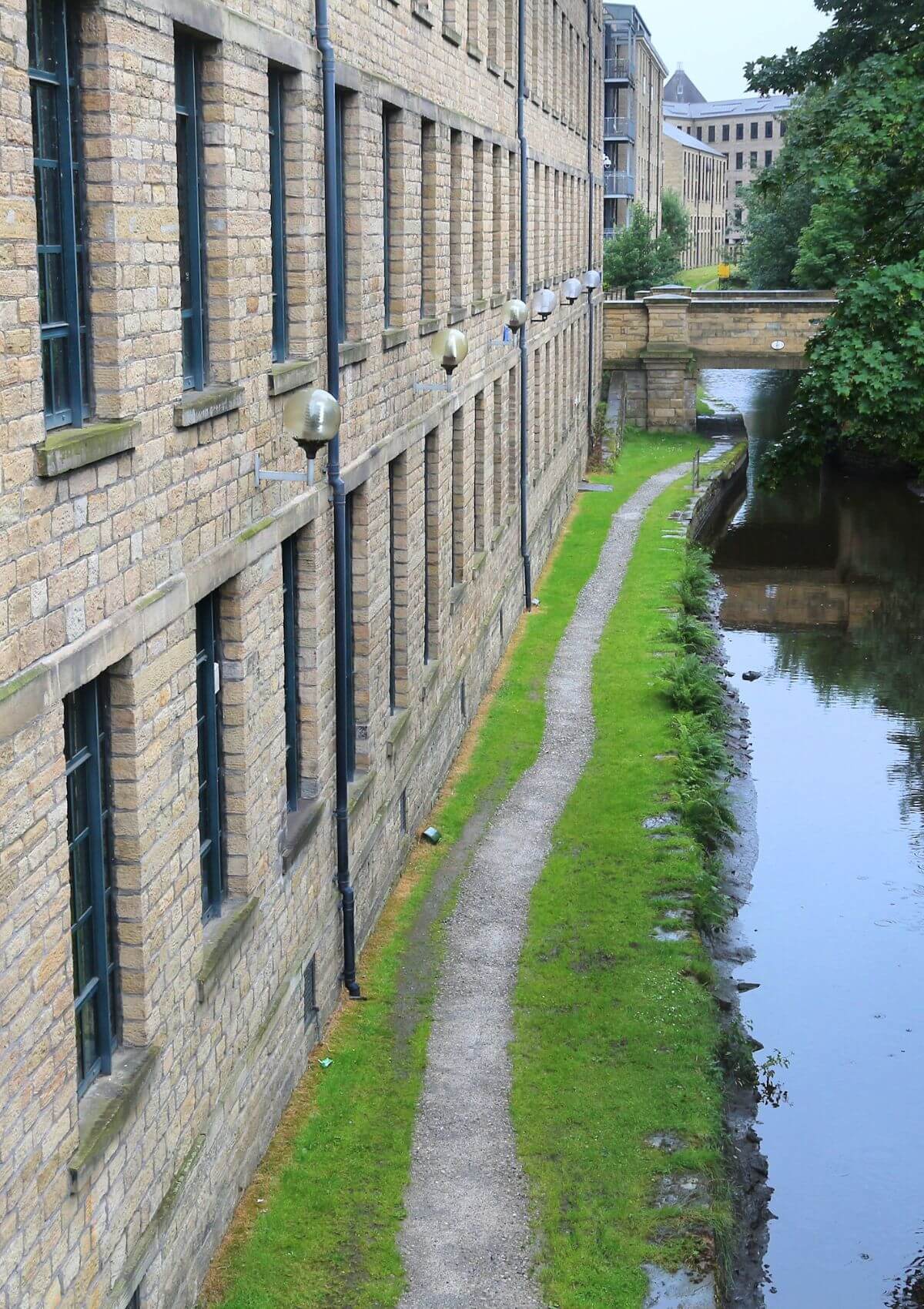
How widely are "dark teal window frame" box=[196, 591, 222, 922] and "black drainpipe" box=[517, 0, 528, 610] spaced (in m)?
14.0

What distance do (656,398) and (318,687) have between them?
4072 centimetres

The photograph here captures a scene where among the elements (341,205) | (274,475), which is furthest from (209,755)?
(341,205)

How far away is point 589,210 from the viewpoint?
40844 millimetres

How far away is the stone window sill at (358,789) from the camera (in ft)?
41.6

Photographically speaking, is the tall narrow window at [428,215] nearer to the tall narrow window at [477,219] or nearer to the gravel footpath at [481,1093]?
the tall narrow window at [477,219]

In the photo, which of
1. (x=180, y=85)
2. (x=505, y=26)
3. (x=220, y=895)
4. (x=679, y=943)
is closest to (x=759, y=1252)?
(x=679, y=943)

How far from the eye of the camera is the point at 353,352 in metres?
12.7

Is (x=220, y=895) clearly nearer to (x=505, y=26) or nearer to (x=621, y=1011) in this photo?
(x=621, y=1011)

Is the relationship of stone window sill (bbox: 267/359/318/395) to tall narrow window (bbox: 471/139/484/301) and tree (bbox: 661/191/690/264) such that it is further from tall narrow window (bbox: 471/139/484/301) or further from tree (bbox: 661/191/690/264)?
tree (bbox: 661/191/690/264)

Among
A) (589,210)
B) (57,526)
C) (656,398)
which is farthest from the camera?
(656,398)

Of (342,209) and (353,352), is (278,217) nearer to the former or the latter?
(353,352)

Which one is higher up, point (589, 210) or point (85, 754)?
point (589, 210)

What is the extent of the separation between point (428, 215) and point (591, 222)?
85.0 ft

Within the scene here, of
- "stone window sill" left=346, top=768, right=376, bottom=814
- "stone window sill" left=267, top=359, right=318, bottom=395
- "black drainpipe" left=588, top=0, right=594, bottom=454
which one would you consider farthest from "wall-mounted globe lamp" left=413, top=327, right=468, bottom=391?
"black drainpipe" left=588, top=0, right=594, bottom=454
